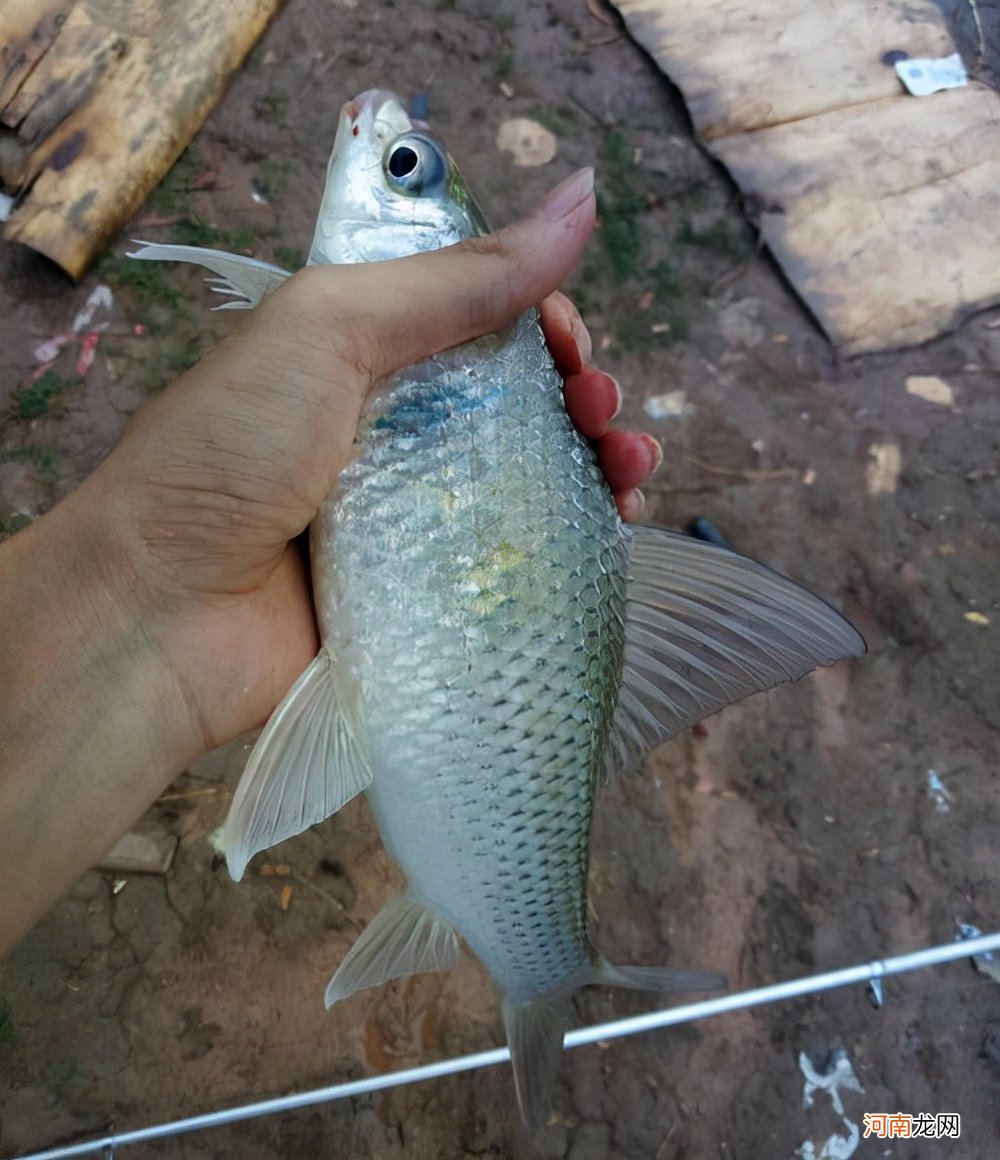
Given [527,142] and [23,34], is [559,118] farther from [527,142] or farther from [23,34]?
[23,34]

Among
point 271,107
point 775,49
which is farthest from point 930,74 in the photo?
point 271,107

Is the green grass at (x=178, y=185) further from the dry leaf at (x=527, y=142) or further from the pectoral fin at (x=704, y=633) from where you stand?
the pectoral fin at (x=704, y=633)

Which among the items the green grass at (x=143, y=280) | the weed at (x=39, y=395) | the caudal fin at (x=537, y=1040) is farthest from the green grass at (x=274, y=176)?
the caudal fin at (x=537, y=1040)

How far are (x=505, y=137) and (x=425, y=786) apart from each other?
14.5 ft

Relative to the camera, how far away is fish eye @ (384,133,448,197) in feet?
5.80

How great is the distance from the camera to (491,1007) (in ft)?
9.82

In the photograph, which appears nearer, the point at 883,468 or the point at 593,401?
the point at 593,401

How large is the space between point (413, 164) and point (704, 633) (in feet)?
4.14

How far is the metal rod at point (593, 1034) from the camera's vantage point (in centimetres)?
258

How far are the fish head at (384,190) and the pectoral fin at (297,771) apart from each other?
37.6 inches

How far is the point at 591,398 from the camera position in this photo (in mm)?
2258

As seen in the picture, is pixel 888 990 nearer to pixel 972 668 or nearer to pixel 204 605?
pixel 972 668

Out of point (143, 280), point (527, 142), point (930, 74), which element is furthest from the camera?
point (930, 74)

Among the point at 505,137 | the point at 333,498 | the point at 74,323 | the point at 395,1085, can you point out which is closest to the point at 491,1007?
the point at 395,1085
